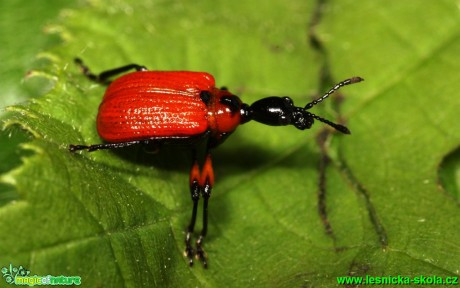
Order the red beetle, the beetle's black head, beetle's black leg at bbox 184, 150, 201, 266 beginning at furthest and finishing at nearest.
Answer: the beetle's black head < the red beetle < beetle's black leg at bbox 184, 150, 201, 266

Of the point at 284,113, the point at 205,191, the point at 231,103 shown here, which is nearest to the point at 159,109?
the point at 231,103

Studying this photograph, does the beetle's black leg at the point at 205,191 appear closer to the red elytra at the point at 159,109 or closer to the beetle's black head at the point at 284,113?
the red elytra at the point at 159,109

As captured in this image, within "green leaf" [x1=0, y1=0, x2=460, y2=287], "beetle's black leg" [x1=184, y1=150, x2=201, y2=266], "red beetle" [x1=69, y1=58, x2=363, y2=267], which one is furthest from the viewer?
"red beetle" [x1=69, y1=58, x2=363, y2=267]

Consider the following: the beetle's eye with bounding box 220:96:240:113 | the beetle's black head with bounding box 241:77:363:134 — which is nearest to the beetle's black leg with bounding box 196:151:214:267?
the beetle's eye with bounding box 220:96:240:113

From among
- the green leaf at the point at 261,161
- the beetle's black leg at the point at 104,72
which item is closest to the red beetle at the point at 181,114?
the beetle's black leg at the point at 104,72

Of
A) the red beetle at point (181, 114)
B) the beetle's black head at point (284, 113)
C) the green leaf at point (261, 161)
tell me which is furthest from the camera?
the beetle's black head at point (284, 113)

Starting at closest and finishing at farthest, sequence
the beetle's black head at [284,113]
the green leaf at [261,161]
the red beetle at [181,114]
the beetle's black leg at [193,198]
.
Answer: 1. the green leaf at [261,161]
2. the beetle's black leg at [193,198]
3. the red beetle at [181,114]
4. the beetle's black head at [284,113]

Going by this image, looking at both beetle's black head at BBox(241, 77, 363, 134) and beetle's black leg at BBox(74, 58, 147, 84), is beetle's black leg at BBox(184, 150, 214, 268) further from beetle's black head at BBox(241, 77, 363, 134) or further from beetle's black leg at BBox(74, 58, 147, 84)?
beetle's black leg at BBox(74, 58, 147, 84)
